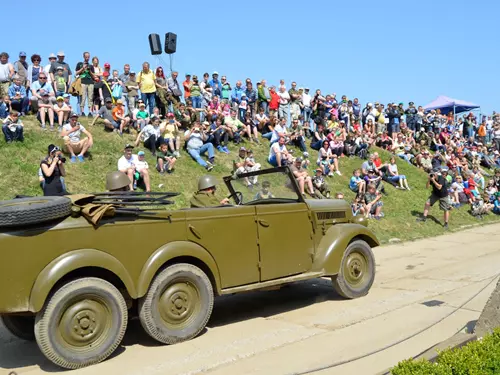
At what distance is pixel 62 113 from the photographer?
46.5 ft

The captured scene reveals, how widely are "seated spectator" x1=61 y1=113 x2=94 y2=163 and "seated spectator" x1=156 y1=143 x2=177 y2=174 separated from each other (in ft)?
6.09

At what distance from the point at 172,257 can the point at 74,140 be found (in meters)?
8.94

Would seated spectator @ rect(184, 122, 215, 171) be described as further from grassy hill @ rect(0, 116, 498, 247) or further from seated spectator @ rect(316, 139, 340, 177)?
seated spectator @ rect(316, 139, 340, 177)

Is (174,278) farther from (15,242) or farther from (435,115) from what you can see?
(435,115)

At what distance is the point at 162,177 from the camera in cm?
1406

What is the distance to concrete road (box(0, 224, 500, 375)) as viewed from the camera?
16.1 feet

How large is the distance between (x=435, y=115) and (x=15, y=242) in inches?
981

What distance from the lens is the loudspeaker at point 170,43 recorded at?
17723mm

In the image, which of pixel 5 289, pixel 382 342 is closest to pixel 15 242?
pixel 5 289

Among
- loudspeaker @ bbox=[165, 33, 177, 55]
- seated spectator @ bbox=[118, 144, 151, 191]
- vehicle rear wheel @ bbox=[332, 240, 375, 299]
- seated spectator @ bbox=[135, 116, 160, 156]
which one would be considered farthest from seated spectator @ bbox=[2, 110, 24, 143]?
vehicle rear wheel @ bbox=[332, 240, 375, 299]

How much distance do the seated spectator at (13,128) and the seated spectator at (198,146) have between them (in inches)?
185

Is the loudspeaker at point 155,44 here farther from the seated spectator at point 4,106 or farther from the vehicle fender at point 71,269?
the vehicle fender at point 71,269

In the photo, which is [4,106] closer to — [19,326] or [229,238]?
[19,326]

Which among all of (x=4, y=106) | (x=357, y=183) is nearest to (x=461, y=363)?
(x=4, y=106)
